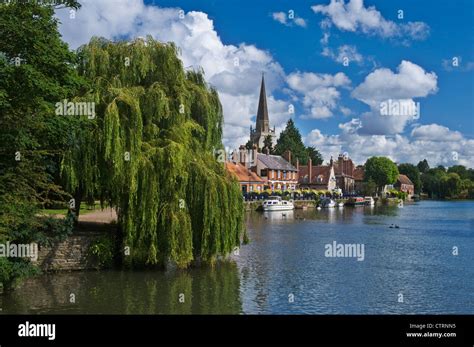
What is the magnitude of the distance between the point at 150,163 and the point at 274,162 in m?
74.2

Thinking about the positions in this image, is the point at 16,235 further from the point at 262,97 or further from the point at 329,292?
the point at 262,97

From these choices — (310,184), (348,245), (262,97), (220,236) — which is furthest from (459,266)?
(262,97)

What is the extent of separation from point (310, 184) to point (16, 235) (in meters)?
93.4

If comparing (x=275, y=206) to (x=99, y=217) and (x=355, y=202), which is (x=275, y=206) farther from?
(x=99, y=217)

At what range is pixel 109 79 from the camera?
2272 centimetres

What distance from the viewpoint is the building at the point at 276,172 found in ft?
296

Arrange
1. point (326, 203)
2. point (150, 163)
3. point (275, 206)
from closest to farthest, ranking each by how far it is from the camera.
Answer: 1. point (150, 163)
2. point (275, 206)
3. point (326, 203)

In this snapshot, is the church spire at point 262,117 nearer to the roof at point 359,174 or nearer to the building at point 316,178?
the roof at point 359,174

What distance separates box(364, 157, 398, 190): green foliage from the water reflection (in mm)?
109282

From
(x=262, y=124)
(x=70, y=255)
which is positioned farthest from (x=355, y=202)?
(x=70, y=255)

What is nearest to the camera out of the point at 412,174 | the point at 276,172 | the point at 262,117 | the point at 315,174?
the point at 276,172

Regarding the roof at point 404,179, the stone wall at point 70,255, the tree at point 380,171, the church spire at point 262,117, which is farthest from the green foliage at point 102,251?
the roof at point 404,179

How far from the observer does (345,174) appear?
128 m

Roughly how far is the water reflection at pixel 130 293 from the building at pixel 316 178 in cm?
8637
